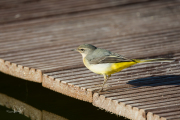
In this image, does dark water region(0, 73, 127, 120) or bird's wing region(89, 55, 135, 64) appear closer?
bird's wing region(89, 55, 135, 64)

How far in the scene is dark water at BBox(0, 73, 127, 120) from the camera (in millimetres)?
5172

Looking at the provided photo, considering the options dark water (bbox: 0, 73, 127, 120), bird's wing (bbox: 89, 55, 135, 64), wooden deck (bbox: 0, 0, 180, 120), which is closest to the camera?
wooden deck (bbox: 0, 0, 180, 120)

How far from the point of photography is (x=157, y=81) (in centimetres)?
470

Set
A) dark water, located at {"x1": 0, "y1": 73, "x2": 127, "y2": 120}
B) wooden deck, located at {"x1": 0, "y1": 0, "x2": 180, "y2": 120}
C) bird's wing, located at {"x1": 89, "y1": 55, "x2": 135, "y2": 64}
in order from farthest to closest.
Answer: dark water, located at {"x1": 0, "y1": 73, "x2": 127, "y2": 120}
bird's wing, located at {"x1": 89, "y1": 55, "x2": 135, "y2": 64}
wooden deck, located at {"x1": 0, "y1": 0, "x2": 180, "y2": 120}

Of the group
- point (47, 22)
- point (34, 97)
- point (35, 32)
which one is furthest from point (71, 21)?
point (34, 97)

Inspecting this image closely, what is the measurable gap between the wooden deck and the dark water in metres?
0.60

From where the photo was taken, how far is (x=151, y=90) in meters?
4.39

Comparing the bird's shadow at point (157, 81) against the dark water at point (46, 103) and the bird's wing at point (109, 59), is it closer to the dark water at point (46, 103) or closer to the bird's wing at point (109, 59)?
the bird's wing at point (109, 59)

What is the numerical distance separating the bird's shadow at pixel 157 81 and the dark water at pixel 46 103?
718mm

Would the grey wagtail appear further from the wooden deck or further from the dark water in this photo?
the dark water

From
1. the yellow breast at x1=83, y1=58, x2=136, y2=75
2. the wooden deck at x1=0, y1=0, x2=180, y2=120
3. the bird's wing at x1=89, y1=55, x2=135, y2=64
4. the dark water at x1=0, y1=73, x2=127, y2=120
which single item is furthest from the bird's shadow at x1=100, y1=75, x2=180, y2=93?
the dark water at x1=0, y1=73, x2=127, y2=120

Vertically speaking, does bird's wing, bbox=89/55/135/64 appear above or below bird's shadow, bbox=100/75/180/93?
above

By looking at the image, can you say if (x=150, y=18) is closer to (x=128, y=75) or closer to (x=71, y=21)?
(x=71, y=21)

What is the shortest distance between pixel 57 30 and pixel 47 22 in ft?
2.06
